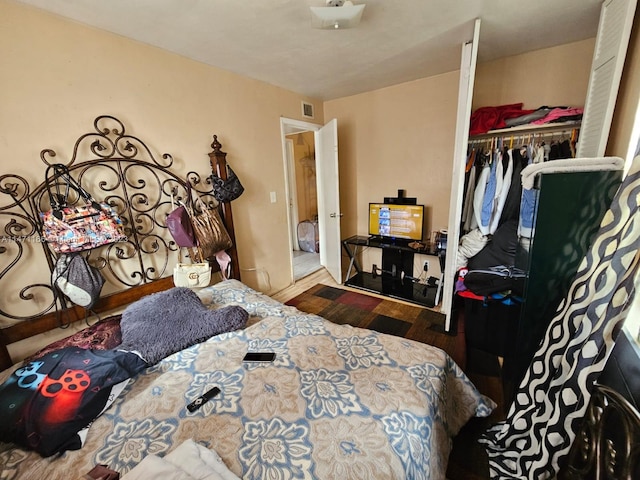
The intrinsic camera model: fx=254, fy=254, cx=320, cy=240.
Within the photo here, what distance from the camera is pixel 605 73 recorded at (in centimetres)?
145

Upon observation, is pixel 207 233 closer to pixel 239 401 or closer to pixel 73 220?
pixel 73 220

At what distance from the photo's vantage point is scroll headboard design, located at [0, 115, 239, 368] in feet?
4.32

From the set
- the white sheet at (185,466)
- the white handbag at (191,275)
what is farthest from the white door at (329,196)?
the white sheet at (185,466)

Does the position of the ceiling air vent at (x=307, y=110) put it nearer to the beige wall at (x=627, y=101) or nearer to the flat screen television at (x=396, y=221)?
the flat screen television at (x=396, y=221)

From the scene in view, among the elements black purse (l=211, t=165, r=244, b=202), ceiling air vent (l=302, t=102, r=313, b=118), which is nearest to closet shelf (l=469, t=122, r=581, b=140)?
ceiling air vent (l=302, t=102, r=313, b=118)

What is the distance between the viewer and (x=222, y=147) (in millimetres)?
2234

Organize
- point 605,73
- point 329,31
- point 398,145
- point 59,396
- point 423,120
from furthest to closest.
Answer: point 398,145, point 423,120, point 329,31, point 605,73, point 59,396

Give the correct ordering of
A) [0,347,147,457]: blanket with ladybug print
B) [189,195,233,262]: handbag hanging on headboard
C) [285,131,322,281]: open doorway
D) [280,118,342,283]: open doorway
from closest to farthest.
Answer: [0,347,147,457]: blanket with ladybug print → [189,195,233,262]: handbag hanging on headboard → [280,118,342,283]: open doorway → [285,131,322,281]: open doorway

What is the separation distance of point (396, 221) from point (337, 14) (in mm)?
2096

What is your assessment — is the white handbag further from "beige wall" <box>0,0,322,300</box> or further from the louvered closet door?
the louvered closet door

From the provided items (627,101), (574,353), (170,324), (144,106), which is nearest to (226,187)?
(144,106)

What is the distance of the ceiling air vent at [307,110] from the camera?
2.98 m

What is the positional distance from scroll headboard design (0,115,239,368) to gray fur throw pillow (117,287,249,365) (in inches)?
16.3

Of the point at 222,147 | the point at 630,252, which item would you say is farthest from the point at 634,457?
the point at 222,147
